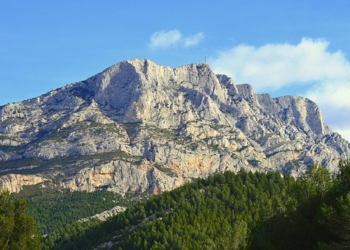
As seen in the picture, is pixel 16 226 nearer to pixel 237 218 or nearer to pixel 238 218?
pixel 238 218

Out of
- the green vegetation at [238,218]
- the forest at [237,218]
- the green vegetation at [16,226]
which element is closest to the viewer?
the green vegetation at [238,218]

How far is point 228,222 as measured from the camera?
140 m

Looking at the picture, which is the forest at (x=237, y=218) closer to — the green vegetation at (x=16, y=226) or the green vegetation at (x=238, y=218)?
the green vegetation at (x=238, y=218)

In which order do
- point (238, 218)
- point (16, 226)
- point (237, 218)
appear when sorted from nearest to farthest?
1. point (16, 226)
2. point (238, 218)
3. point (237, 218)

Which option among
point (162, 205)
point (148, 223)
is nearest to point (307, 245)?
point (148, 223)

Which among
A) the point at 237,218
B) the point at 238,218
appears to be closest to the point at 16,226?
the point at 238,218

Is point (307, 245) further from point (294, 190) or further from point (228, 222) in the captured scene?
point (228, 222)

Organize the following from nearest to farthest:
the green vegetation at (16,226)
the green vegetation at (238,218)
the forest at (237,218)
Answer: the green vegetation at (238,218), the forest at (237,218), the green vegetation at (16,226)

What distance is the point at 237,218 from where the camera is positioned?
135750 millimetres

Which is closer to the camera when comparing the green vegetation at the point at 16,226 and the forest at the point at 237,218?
the forest at the point at 237,218

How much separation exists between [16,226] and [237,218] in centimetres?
8842

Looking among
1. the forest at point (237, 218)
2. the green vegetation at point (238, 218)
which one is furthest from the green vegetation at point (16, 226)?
the green vegetation at point (238, 218)

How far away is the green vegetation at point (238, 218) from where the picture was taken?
45719mm

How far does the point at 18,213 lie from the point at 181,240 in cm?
7920
